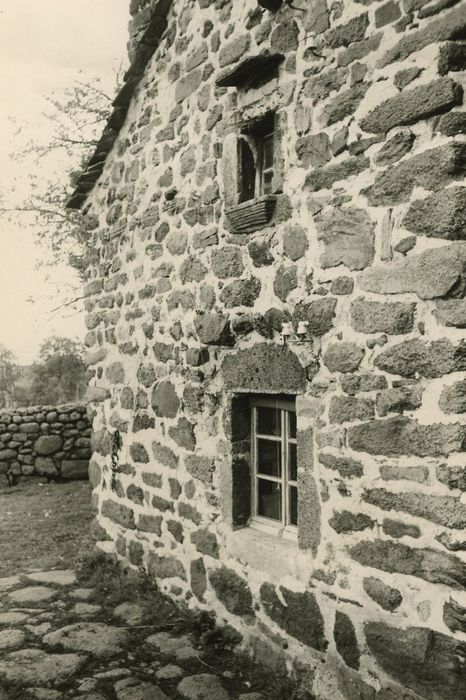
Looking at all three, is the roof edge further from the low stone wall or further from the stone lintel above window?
the low stone wall

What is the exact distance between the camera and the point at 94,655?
15.0 ft

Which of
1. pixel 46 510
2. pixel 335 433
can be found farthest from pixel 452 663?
pixel 46 510

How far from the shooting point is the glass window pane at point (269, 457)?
15.1 ft

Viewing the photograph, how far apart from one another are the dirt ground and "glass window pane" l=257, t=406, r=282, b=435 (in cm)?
297

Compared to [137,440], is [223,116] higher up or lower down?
higher up

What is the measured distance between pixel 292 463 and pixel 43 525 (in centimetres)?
479

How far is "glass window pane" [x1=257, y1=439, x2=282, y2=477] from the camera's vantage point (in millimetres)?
4613

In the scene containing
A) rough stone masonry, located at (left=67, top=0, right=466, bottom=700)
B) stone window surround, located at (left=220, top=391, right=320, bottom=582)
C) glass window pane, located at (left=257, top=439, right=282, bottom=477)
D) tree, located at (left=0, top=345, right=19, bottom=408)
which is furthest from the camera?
tree, located at (left=0, top=345, right=19, bottom=408)

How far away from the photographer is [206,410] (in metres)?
5.04

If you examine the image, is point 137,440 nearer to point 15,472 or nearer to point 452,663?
point 452,663

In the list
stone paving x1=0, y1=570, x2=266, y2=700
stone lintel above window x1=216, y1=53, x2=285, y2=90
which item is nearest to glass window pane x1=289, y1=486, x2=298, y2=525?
stone paving x1=0, y1=570, x2=266, y2=700

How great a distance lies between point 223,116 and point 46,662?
421 cm

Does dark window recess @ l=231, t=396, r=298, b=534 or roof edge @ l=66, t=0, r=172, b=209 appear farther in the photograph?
roof edge @ l=66, t=0, r=172, b=209

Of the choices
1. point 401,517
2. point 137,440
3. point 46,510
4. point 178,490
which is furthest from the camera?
point 46,510
